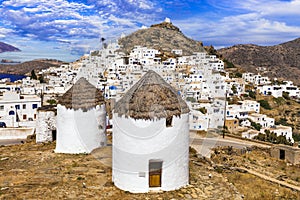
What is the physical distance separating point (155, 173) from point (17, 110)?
2545cm

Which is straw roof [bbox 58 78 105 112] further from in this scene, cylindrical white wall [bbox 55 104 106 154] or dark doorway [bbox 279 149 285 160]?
dark doorway [bbox 279 149 285 160]

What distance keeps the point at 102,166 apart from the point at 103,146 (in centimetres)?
245

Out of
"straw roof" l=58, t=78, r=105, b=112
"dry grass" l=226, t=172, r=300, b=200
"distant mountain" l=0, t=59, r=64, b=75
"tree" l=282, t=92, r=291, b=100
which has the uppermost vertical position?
"distant mountain" l=0, t=59, r=64, b=75

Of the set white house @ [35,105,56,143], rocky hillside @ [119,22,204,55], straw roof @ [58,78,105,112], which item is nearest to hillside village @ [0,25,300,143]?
rocky hillside @ [119,22,204,55]

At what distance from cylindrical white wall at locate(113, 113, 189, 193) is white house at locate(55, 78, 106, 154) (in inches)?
159

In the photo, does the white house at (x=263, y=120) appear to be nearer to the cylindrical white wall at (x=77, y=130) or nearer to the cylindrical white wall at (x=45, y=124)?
the cylindrical white wall at (x=45, y=124)

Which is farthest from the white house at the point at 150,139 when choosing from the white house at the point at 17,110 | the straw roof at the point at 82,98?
A: the white house at the point at 17,110

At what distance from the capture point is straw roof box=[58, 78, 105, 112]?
13.1 metres

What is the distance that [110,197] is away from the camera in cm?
857

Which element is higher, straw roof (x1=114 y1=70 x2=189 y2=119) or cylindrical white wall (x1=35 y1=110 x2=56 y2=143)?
straw roof (x1=114 y1=70 x2=189 y2=119)

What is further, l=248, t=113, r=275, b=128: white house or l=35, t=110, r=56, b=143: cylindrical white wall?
l=248, t=113, r=275, b=128: white house

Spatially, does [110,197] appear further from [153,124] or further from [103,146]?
[103,146]

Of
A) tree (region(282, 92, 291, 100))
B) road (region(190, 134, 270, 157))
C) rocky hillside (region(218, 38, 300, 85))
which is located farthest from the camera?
rocky hillside (region(218, 38, 300, 85))

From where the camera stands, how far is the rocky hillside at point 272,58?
94.2 m
